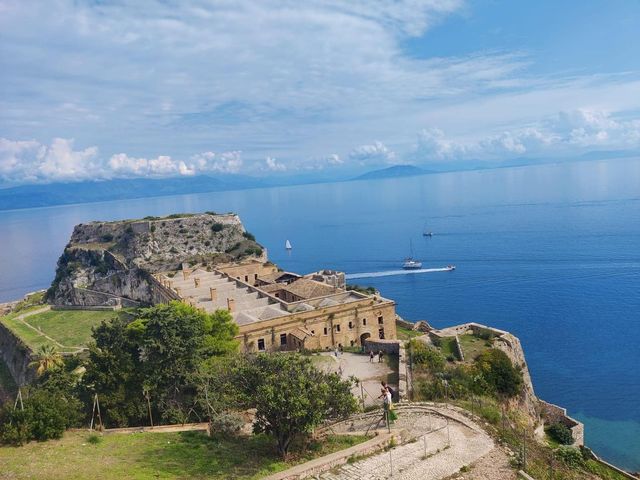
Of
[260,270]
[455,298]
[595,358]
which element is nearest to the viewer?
[595,358]

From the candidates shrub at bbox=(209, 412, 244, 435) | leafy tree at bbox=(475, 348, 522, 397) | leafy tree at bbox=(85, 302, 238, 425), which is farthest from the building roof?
shrub at bbox=(209, 412, 244, 435)

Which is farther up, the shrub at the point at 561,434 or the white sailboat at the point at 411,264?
Result: the white sailboat at the point at 411,264

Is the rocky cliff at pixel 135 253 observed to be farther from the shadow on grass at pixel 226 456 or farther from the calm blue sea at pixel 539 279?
the shadow on grass at pixel 226 456

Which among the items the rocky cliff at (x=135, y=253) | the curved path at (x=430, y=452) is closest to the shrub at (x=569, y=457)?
the curved path at (x=430, y=452)

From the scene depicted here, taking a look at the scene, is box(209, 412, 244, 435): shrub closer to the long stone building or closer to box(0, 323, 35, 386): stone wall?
the long stone building

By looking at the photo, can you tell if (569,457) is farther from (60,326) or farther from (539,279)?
(539,279)

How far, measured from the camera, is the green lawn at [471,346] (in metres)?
36.1

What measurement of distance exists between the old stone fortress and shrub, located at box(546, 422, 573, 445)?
12.9 m

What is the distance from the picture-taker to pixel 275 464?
17.2 m

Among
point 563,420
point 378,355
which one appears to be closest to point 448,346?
point 378,355

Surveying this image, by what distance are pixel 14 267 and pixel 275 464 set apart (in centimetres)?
17493

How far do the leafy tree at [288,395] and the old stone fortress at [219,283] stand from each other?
59.6ft

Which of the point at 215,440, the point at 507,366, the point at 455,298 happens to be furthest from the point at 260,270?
the point at 215,440

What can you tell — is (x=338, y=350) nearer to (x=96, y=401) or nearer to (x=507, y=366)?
(x=507, y=366)
